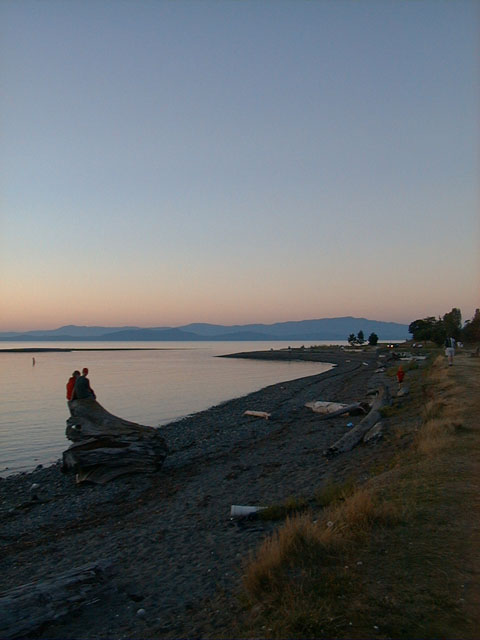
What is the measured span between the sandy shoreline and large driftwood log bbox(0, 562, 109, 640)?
0.14m

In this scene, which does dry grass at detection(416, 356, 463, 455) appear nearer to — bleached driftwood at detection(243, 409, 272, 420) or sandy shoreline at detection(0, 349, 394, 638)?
sandy shoreline at detection(0, 349, 394, 638)

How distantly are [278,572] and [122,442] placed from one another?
10248 mm

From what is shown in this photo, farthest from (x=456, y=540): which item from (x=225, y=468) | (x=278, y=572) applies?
(x=225, y=468)

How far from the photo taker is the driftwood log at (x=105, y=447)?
15211 millimetres

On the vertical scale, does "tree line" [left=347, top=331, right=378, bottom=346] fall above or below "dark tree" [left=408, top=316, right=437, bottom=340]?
below

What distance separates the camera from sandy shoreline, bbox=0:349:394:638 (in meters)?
6.18

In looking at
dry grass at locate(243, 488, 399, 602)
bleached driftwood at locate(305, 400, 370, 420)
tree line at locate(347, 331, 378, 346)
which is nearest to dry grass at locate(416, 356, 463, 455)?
bleached driftwood at locate(305, 400, 370, 420)

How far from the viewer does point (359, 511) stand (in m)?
7.78

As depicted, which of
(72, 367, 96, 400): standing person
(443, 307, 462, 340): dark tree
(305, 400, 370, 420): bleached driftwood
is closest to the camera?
(72, 367, 96, 400): standing person

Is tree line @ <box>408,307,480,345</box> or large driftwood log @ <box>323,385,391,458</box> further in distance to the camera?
tree line @ <box>408,307,480,345</box>

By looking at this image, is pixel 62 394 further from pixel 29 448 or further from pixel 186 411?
pixel 29 448

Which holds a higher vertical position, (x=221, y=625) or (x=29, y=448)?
(x=221, y=625)

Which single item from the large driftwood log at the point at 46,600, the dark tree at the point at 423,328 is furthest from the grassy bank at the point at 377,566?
the dark tree at the point at 423,328

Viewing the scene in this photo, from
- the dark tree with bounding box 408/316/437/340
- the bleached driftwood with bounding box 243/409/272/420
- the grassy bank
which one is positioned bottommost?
the bleached driftwood with bounding box 243/409/272/420
